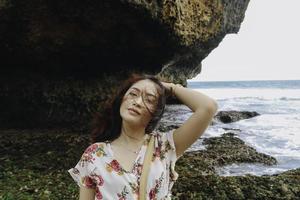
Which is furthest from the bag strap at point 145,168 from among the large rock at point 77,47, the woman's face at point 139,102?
the large rock at point 77,47

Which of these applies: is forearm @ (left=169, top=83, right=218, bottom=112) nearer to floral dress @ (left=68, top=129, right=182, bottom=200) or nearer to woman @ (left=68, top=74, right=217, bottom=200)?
woman @ (left=68, top=74, right=217, bottom=200)

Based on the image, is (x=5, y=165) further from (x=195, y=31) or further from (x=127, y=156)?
(x=195, y=31)

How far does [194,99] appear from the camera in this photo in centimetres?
328

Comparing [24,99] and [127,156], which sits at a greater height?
[127,156]

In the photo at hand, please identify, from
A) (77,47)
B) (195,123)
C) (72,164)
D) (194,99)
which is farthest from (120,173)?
(77,47)

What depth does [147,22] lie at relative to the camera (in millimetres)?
14172

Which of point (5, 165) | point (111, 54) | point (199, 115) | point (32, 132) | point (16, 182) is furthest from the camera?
point (111, 54)

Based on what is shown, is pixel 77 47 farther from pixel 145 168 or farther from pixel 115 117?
pixel 145 168

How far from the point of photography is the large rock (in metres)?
13.8

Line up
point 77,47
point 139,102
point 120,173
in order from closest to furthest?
1. point 120,173
2. point 139,102
3. point 77,47

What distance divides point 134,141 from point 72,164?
24.8ft

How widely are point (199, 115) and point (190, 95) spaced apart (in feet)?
0.62

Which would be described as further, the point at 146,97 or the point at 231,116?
the point at 231,116

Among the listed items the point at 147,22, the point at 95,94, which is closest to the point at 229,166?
the point at 147,22
